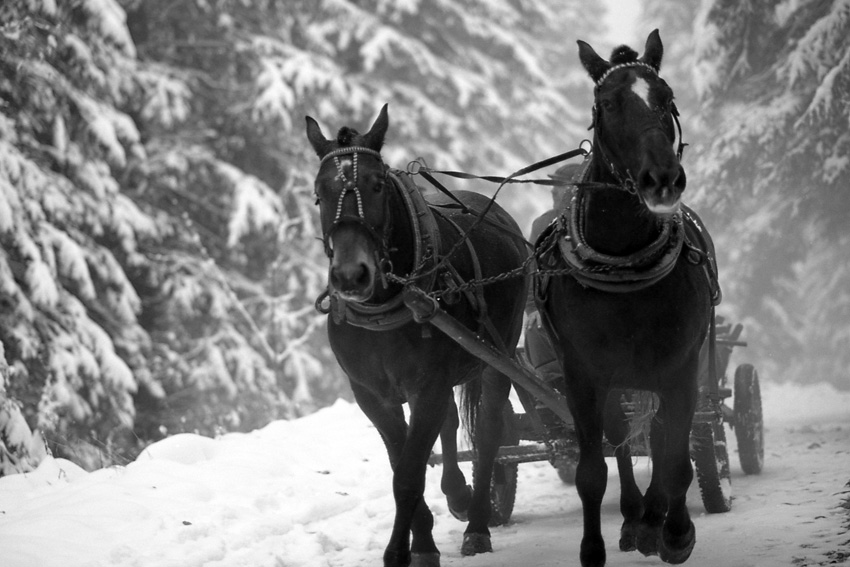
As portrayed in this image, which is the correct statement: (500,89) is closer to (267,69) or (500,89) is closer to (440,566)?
(267,69)

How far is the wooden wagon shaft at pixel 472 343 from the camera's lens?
4.50 m

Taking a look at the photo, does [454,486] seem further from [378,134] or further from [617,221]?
[378,134]

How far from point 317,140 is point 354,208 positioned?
584 millimetres

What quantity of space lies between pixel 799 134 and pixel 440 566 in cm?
689

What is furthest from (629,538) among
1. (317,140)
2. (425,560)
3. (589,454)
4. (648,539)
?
(317,140)

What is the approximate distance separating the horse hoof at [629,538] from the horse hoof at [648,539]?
31 centimetres

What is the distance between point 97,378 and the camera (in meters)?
9.45

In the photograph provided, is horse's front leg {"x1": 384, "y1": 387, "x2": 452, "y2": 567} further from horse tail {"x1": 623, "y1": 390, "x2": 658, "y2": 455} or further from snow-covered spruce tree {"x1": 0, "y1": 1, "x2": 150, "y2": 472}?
snow-covered spruce tree {"x1": 0, "y1": 1, "x2": 150, "y2": 472}

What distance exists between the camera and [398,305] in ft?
15.1

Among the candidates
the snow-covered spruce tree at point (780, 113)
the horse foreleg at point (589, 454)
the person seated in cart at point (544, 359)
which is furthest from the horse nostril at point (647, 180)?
the snow-covered spruce tree at point (780, 113)

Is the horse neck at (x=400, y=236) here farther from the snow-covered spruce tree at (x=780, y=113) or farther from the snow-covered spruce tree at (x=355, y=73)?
the snow-covered spruce tree at (x=355, y=73)

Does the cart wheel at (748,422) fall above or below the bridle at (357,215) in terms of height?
below

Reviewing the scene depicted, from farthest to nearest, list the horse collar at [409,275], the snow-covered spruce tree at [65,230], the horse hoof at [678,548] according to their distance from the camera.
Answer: the snow-covered spruce tree at [65,230] < the horse collar at [409,275] < the horse hoof at [678,548]

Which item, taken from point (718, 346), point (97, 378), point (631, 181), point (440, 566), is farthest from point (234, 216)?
point (631, 181)
